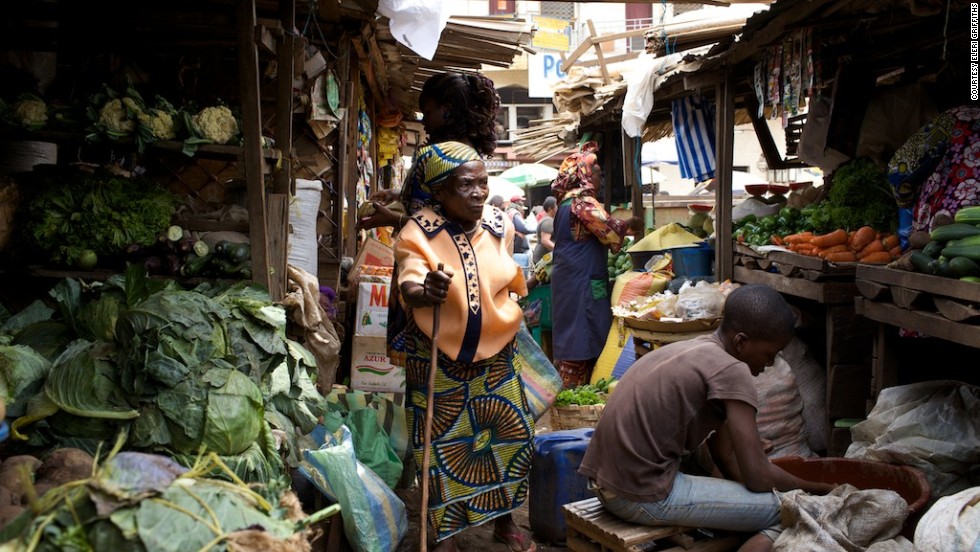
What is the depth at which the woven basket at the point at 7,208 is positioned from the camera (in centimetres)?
453

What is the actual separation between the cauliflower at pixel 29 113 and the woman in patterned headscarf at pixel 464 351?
1943 mm

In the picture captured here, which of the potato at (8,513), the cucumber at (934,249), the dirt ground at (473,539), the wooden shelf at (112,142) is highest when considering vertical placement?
the wooden shelf at (112,142)

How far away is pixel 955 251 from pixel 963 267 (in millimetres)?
121

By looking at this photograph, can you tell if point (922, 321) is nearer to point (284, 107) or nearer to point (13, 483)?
point (284, 107)

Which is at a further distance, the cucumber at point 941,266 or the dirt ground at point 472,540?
the dirt ground at point 472,540

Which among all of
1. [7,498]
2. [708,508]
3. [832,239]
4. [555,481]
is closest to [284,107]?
[555,481]

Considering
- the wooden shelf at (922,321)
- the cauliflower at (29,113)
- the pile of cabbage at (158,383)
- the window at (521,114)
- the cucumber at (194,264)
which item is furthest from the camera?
the window at (521,114)

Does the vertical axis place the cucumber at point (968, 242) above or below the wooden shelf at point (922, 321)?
above

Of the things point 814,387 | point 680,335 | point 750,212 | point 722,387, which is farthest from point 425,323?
point 750,212

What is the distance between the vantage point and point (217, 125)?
184 inches

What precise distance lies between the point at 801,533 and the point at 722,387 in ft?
2.07

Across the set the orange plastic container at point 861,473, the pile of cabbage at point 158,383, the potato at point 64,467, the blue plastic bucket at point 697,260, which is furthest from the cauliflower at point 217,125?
the blue plastic bucket at point 697,260

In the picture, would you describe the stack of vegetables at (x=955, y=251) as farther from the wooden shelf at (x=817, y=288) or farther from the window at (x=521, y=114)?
the window at (x=521, y=114)

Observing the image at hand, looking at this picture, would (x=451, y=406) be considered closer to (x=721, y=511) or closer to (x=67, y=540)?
(x=721, y=511)
